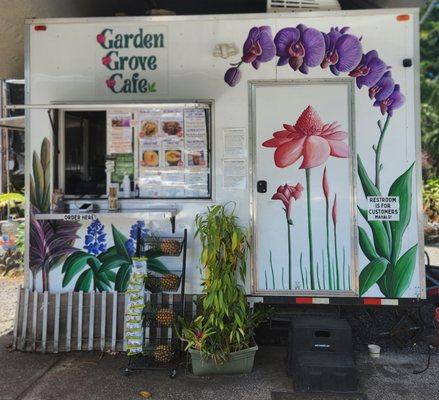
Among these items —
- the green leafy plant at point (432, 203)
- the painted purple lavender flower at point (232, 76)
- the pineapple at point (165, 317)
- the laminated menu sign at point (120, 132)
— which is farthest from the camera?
the green leafy plant at point (432, 203)

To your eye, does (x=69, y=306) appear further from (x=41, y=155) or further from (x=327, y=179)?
(x=327, y=179)

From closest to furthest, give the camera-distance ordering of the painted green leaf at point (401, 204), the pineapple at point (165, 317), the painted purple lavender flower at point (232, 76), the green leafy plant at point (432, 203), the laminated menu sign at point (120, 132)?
the pineapple at point (165, 317), the painted green leaf at point (401, 204), the painted purple lavender flower at point (232, 76), the laminated menu sign at point (120, 132), the green leafy plant at point (432, 203)

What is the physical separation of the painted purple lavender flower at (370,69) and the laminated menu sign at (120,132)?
202cm

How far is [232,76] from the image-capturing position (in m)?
4.09

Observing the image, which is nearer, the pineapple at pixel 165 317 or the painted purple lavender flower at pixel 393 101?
the pineapple at pixel 165 317

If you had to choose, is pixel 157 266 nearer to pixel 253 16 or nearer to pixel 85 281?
pixel 85 281

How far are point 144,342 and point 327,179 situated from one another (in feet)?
6.81

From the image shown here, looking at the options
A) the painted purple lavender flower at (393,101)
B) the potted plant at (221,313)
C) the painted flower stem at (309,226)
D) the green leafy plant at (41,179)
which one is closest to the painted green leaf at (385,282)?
the painted flower stem at (309,226)

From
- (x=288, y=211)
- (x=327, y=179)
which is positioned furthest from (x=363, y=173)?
(x=288, y=211)

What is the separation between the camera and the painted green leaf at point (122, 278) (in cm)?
422

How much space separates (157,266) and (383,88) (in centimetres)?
245

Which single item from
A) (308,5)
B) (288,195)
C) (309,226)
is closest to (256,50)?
(308,5)

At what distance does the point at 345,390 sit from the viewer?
3.50 meters

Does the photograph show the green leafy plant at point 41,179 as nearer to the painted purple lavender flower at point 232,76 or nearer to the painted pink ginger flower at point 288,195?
the painted purple lavender flower at point 232,76
